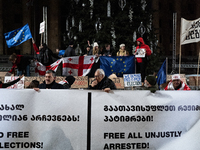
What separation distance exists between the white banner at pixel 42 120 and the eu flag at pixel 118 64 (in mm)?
6975

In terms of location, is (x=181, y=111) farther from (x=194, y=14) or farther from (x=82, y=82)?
(x=194, y=14)

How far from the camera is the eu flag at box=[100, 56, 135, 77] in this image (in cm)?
1195

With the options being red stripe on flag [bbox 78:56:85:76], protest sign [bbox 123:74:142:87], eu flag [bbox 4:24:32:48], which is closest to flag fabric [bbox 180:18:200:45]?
protest sign [bbox 123:74:142:87]

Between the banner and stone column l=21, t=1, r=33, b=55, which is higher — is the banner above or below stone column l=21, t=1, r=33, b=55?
below

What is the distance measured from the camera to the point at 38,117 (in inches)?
195

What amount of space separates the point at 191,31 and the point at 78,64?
439 centimetres

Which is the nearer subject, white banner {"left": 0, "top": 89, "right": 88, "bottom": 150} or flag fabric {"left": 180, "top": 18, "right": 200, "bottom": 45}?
white banner {"left": 0, "top": 89, "right": 88, "bottom": 150}

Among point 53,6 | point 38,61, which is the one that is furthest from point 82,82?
point 53,6

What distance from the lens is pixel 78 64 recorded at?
39.0ft

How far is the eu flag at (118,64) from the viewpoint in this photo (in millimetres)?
11953

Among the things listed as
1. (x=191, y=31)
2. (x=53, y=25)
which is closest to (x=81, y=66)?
(x=191, y=31)

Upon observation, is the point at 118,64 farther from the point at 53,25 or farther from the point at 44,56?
the point at 53,25

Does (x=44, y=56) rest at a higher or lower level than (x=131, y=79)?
higher

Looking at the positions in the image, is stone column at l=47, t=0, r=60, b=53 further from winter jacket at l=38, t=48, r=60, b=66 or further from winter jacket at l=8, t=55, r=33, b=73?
winter jacket at l=8, t=55, r=33, b=73
